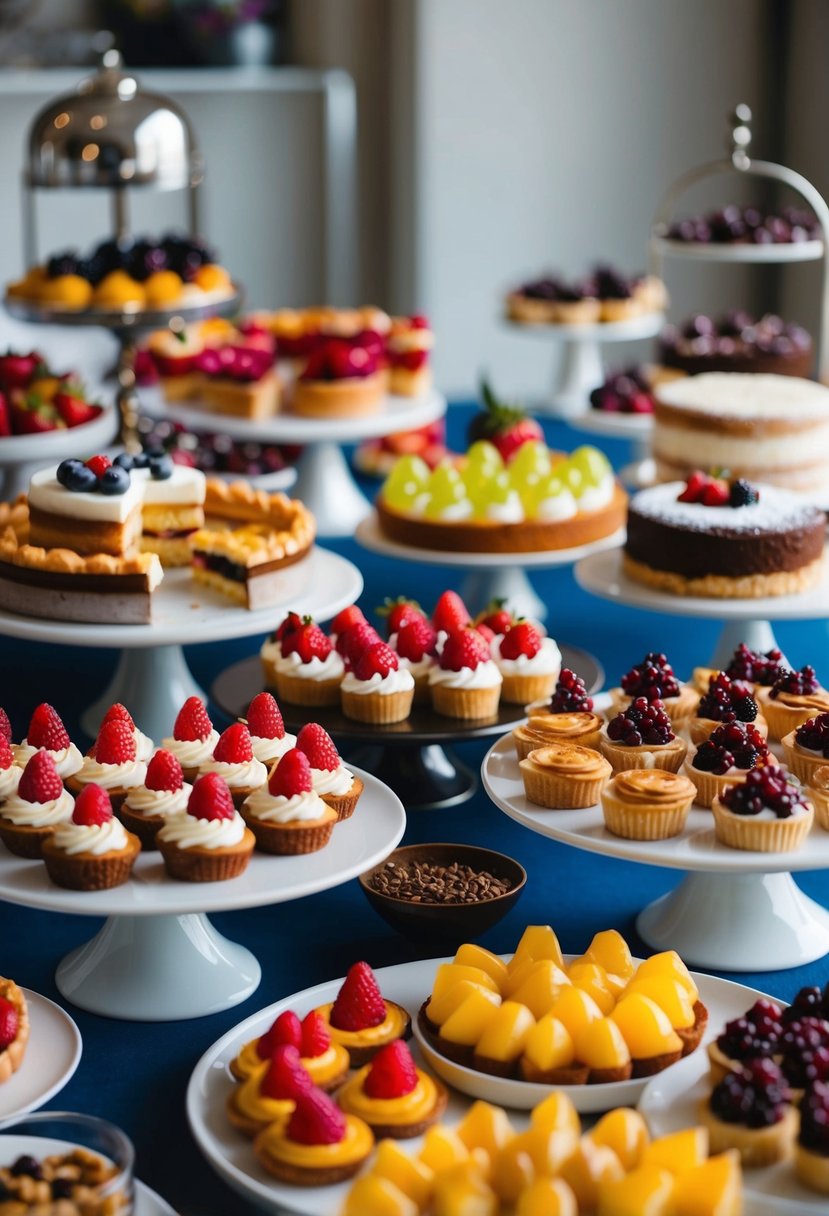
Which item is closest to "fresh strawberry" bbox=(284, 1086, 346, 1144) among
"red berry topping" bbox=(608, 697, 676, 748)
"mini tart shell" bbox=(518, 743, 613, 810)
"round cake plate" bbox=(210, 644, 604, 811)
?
"mini tart shell" bbox=(518, 743, 613, 810)

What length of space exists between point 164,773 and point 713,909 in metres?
0.88

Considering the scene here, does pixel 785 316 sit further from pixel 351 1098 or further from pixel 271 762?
pixel 351 1098

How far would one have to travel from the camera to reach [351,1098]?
6.56ft

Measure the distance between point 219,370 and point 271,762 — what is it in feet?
8.09

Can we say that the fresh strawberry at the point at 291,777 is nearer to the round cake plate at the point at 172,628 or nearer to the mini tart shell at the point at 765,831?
the mini tart shell at the point at 765,831

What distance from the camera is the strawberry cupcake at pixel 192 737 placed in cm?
255

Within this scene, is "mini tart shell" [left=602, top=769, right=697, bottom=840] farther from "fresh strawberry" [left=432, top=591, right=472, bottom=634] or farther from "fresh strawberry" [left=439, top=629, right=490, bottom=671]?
"fresh strawberry" [left=432, top=591, right=472, bottom=634]

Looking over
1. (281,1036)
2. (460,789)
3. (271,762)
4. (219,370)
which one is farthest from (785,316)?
(281,1036)

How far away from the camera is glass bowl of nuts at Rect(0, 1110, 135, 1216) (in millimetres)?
1709

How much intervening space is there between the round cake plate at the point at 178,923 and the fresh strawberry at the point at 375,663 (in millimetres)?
401

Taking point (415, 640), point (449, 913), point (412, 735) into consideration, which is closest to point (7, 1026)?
point (449, 913)

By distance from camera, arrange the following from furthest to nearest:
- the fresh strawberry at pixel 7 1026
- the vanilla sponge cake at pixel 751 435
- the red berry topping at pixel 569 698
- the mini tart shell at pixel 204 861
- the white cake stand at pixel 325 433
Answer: the white cake stand at pixel 325 433 < the vanilla sponge cake at pixel 751 435 < the red berry topping at pixel 569 698 < the mini tart shell at pixel 204 861 < the fresh strawberry at pixel 7 1026

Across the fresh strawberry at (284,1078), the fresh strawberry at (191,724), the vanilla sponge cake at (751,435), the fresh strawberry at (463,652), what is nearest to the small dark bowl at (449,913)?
the fresh strawberry at (191,724)

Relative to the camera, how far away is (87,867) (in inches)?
86.8
